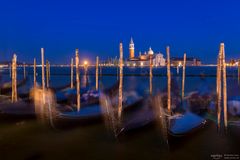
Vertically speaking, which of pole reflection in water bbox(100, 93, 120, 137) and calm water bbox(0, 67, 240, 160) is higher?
pole reflection in water bbox(100, 93, 120, 137)

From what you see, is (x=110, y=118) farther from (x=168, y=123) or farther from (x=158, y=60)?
(x=158, y=60)

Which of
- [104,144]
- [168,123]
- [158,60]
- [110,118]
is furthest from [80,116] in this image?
[158,60]

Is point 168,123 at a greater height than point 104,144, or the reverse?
point 168,123

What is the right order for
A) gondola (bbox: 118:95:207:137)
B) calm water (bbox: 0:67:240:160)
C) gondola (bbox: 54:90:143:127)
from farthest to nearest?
gondola (bbox: 54:90:143:127) < gondola (bbox: 118:95:207:137) < calm water (bbox: 0:67:240:160)

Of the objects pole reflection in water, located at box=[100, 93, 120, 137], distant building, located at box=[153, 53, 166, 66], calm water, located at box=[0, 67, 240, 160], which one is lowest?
calm water, located at box=[0, 67, 240, 160]

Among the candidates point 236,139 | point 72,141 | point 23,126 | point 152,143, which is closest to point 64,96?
point 23,126

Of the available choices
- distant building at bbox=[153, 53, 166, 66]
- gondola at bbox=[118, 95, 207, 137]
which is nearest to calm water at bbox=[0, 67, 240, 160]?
gondola at bbox=[118, 95, 207, 137]

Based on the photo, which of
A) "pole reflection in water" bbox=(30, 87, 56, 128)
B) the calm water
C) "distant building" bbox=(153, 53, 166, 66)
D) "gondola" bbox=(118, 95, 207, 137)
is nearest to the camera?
the calm water

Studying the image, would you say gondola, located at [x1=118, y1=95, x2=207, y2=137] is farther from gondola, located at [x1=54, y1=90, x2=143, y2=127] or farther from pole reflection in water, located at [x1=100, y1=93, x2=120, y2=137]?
gondola, located at [x1=54, y1=90, x2=143, y2=127]

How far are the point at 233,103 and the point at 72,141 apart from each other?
20.0 ft

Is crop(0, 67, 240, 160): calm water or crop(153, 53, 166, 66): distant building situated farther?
crop(153, 53, 166, 66): distant building

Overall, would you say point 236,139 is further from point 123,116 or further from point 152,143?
point 123,116

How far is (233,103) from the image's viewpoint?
35.0 feet

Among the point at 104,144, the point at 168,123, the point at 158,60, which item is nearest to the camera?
the point at 168,123
